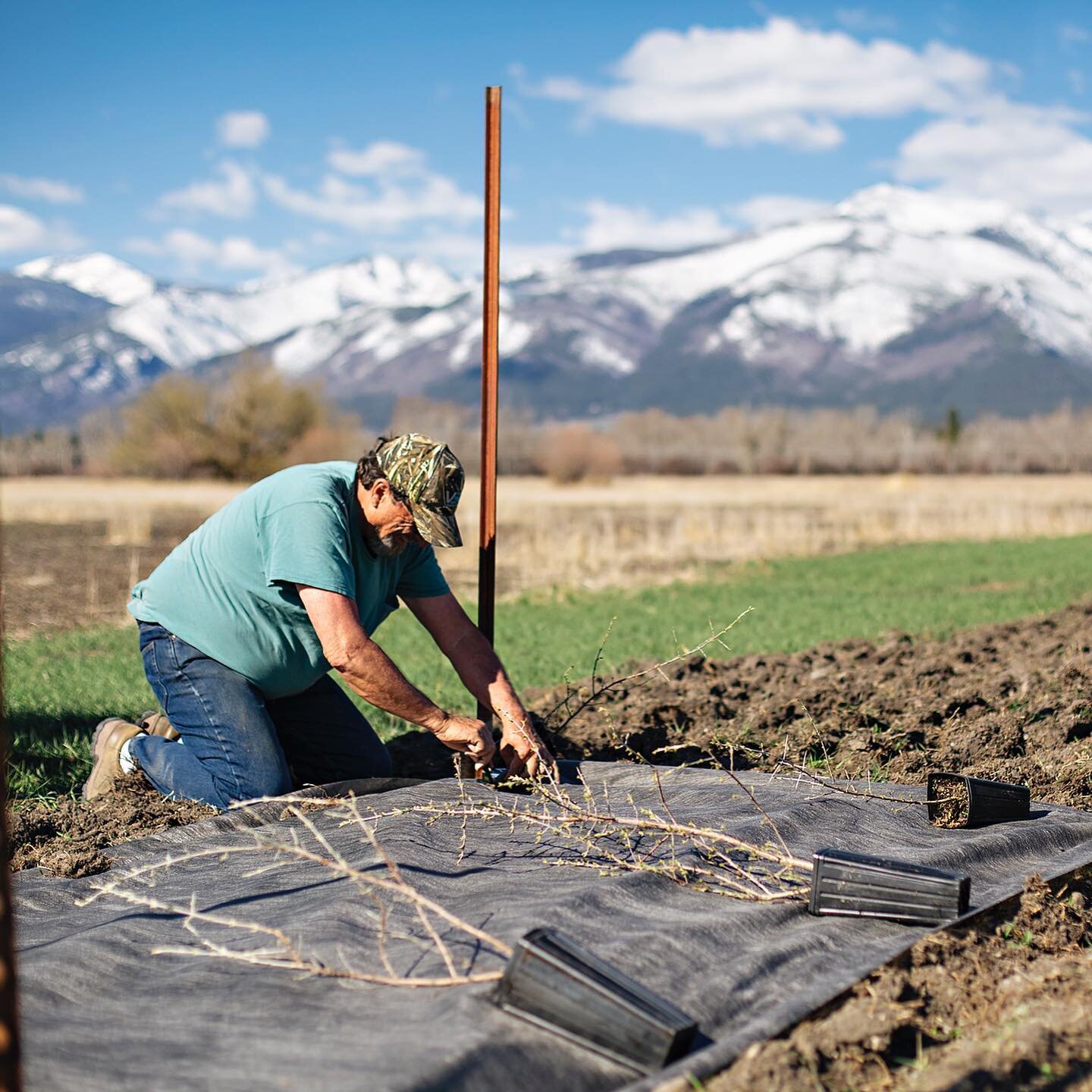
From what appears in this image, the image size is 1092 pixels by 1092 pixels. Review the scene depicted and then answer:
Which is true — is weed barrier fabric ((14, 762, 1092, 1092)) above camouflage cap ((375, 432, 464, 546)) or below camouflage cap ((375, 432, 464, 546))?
below

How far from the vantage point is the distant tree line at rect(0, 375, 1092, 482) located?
58.4 metres

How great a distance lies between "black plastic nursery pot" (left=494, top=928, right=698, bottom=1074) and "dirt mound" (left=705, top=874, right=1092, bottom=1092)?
0.43 feet

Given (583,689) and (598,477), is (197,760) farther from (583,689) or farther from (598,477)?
(598,477)

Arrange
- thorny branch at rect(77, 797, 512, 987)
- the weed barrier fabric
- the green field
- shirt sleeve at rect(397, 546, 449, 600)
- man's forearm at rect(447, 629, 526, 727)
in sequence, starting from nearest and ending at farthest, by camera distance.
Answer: the weed barrier fabric < thorny branch at rect(77, 797, 512, 987) < man's forearm at rect(447, 629, 526, 727) < shirt sleeve at rect(397, 546, 449, 600) < the green field

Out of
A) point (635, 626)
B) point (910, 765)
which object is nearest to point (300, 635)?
point (910, 765)

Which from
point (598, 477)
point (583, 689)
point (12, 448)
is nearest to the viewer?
point (583, 689)

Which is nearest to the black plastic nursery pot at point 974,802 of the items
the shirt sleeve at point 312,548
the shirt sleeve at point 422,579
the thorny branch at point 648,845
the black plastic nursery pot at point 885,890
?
the thorny branch at point 648,845

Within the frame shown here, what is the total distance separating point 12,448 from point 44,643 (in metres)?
68.3

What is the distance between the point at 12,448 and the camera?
72000 mm

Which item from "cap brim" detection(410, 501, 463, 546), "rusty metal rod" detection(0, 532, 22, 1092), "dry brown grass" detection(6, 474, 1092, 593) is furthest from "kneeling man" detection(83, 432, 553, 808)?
"dry brown grass" detection(6, 474, 1092, 593)

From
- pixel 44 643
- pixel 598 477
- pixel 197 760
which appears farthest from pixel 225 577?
pixel 598 477

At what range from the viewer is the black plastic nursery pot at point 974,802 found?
3.77 m

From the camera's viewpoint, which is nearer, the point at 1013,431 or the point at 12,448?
the point at 12,448

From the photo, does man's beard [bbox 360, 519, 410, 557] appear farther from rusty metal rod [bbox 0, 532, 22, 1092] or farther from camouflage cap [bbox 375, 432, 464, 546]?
rusty metal rod [bbox 0, 532, 22, 1092]
